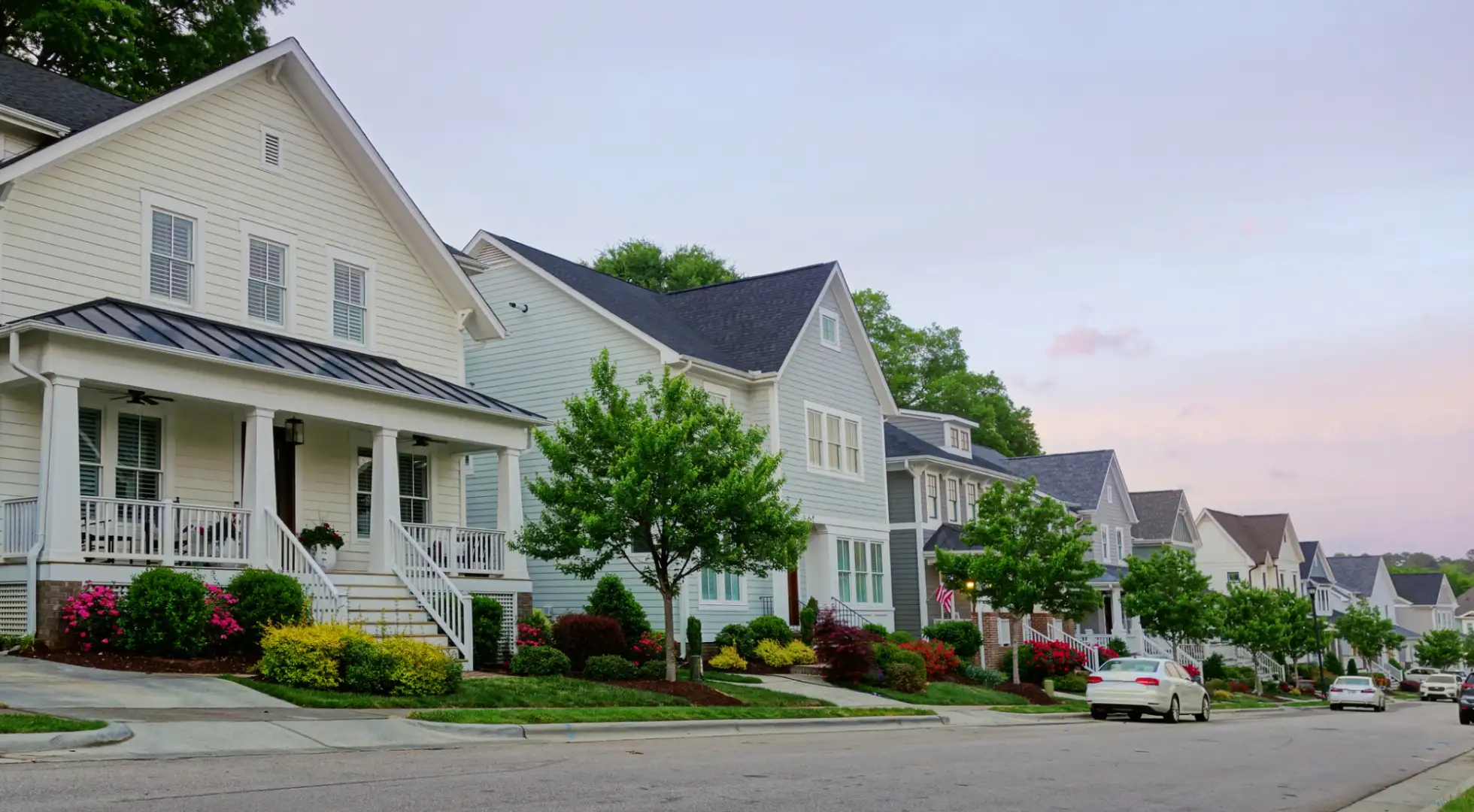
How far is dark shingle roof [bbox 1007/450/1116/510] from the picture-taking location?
193 ft

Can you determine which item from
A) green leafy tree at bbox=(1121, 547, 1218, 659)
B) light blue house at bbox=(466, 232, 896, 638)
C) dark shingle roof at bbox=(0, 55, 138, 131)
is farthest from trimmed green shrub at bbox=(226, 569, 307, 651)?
green leafy tree at bbox=(1121, 547, 1218, 659)

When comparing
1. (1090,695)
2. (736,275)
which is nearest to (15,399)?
(1090,695)

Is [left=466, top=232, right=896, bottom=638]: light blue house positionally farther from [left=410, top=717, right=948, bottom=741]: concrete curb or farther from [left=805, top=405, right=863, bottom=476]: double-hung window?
[left=410, top=717, right=948, bottom=741]: concrete curb

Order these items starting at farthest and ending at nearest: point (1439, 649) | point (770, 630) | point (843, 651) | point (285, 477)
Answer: point (1439, 649) < point (770, 630) < point (843, 651) < point (285, 477)

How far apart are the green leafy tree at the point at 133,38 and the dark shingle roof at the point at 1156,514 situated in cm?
4726

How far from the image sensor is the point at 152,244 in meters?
21.4

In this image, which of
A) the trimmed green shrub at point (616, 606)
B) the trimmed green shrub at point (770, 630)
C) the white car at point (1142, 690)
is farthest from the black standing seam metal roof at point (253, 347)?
the white car at point (1142, 690)

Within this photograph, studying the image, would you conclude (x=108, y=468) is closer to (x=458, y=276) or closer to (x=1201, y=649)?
(x=458, y=276)

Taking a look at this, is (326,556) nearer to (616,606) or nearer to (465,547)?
(465,547)

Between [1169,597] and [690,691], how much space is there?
29.3 m

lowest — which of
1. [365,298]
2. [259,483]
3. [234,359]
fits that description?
[259,483]

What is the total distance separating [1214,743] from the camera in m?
20.8

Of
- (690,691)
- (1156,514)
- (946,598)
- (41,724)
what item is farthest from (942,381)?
(41,724)

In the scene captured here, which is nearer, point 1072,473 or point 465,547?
point 465,547
